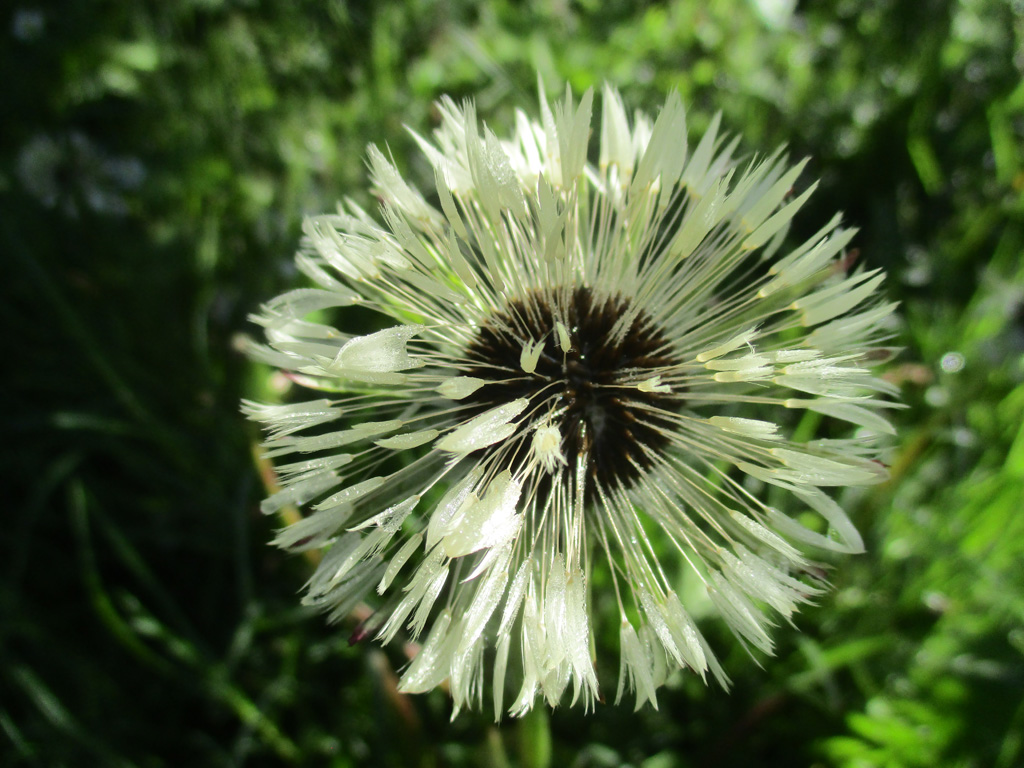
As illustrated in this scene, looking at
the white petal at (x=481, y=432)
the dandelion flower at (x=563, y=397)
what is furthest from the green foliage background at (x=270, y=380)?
the white petal at (x=481, y=432)

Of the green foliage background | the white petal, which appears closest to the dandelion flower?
the white petal

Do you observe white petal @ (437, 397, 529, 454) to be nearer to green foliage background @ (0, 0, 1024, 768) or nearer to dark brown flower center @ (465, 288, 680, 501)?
dark brown flower center @ (465, 288, 680, 501)

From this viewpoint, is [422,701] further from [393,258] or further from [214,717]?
[393,258]

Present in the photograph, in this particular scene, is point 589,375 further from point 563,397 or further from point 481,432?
point 481,432

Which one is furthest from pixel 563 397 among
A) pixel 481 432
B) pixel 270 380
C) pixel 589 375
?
pixel 270 380

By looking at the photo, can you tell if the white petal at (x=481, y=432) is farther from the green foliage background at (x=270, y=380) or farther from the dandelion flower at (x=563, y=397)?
the green foliage background at (x=270, y=380)

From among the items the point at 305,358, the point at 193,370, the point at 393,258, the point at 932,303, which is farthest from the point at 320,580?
the point at 932,303
